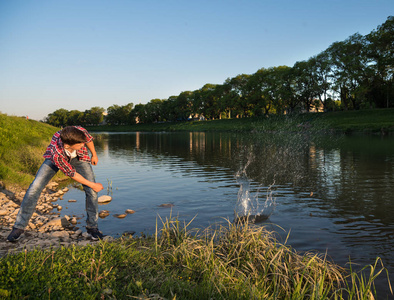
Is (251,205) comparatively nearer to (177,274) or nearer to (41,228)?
(177,274)

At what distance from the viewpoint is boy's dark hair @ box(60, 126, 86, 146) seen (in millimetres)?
6637

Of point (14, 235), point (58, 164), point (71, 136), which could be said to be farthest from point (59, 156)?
point (14, 235)

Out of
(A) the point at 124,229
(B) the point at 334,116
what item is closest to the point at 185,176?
(A) the point at 124,229

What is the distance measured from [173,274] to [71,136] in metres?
3.82

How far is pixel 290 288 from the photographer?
511 centimetres

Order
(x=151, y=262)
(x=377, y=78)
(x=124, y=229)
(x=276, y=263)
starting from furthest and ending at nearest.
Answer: (x=377, y=78), (x=124, y=229), (x=151, y=262), (x=276, y=263)

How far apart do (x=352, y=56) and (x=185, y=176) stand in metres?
75.3

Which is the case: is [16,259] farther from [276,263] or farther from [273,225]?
[273,225]

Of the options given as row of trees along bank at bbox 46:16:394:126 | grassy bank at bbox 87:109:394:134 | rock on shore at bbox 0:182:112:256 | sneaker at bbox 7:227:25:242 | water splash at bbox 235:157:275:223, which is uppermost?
row of trees along bank at bbox 46:16:394:126

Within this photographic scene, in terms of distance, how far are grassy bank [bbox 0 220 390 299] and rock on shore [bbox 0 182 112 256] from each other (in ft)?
3.69

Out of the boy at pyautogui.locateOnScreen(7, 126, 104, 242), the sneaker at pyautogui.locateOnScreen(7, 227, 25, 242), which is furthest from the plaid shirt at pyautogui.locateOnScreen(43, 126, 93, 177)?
the sneaker at pyautogui.locateOnScreen(7, 227, 25, 242)

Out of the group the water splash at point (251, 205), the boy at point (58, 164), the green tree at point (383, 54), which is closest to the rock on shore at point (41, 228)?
the boy at point (58, 164)

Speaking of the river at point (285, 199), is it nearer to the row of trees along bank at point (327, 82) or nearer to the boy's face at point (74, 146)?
the boy's face at point (74, 146)

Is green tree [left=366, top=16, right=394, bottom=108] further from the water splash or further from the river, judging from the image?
the water splash
